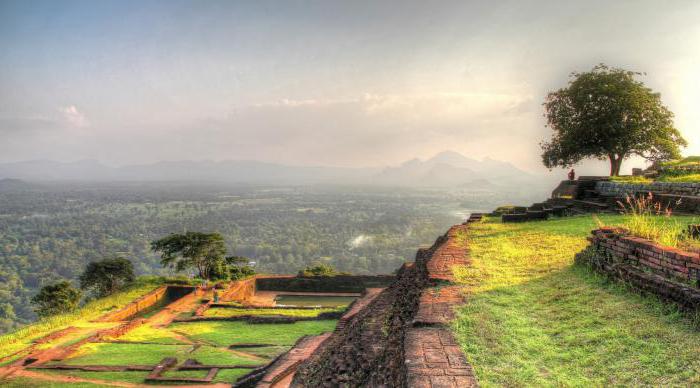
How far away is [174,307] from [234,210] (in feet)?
475

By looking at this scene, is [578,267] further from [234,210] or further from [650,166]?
[234,210]

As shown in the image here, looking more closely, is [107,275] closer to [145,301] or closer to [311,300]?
[145,301]

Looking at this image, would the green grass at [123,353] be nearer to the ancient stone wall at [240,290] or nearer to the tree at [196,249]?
the ancient stone wall at [240,290]

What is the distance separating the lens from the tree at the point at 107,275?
2702 centimetres

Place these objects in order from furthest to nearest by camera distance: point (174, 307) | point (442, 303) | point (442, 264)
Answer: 1. point (174, 307)
2. point (442, 264)
3. point (442, 303)

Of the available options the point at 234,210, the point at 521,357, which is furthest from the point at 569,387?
the point at 234,210

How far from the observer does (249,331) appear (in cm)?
1334

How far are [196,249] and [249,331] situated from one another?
699 inches

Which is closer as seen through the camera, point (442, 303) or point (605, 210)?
point (442, 303)

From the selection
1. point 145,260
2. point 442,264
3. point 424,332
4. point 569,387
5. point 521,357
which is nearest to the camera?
point 569,387

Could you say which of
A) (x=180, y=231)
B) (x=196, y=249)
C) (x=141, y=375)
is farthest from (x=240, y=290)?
(x=180, y=231)

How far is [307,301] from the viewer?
23.1m

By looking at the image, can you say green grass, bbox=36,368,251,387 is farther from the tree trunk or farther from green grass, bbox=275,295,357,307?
the tree trunk

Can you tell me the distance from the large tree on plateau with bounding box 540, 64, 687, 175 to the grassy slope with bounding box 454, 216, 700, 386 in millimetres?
15810
